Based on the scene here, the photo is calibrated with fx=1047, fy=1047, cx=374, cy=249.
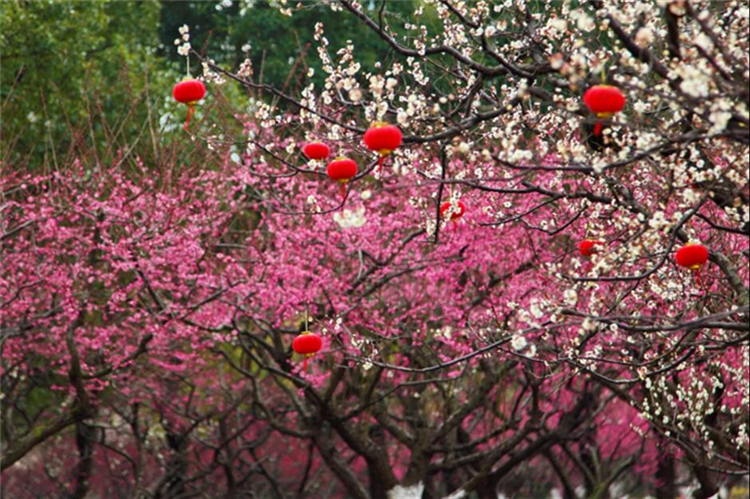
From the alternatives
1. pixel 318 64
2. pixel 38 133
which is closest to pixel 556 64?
pixel 38 133

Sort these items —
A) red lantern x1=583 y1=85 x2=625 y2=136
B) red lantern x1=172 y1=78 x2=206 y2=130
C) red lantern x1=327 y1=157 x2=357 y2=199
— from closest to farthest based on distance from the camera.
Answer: red lantern x1=583 y1=85 x2=625 y2=136
red lantern x1=327 y1=157 x2=357 y2=199
red lantern x1=172 y1=78 x2=206 y2=130

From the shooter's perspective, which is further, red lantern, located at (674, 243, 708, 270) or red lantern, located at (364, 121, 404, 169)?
red lantern, located at (674, 243, 708, 270)

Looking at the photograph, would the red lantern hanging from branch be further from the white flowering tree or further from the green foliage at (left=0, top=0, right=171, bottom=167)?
the green foliage at (left=0, top=0, right=171, bottom=167)

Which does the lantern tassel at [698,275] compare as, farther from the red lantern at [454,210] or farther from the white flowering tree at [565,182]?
the red lantern at [454,210]

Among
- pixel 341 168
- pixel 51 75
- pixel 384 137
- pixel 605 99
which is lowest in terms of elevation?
pixel 605 99

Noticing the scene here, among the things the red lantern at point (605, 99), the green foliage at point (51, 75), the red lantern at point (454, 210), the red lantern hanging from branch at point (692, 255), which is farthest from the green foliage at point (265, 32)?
the red lantern at point (605, 99)

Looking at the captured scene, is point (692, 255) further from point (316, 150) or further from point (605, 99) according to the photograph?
point (316, 150)

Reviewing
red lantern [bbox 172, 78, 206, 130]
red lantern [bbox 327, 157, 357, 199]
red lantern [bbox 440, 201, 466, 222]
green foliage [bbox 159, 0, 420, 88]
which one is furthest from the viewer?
green foliage [bbox 159, 0, 420, 88]

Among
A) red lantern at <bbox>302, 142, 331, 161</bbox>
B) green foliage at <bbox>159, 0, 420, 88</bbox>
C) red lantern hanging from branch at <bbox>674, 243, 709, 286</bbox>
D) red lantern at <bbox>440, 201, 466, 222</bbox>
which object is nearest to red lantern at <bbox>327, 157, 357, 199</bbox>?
red lantern at <bbox>302, 142, 331, 161</bbox>

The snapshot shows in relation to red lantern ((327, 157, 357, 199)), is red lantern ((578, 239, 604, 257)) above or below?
below

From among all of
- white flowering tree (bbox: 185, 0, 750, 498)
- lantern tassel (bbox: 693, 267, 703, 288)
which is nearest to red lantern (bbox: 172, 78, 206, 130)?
white flowering tree (bbox: 185, 0, 750, 498)

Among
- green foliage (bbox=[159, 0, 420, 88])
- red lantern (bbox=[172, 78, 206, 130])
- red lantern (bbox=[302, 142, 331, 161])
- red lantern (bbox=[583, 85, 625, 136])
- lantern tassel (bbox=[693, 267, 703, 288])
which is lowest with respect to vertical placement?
red lantern (bbox=[583, 85, 625, 136])

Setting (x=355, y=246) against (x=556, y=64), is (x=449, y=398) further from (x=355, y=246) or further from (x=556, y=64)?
(x=556, y=64)

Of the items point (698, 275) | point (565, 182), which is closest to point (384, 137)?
Answer: point (698, 275)
